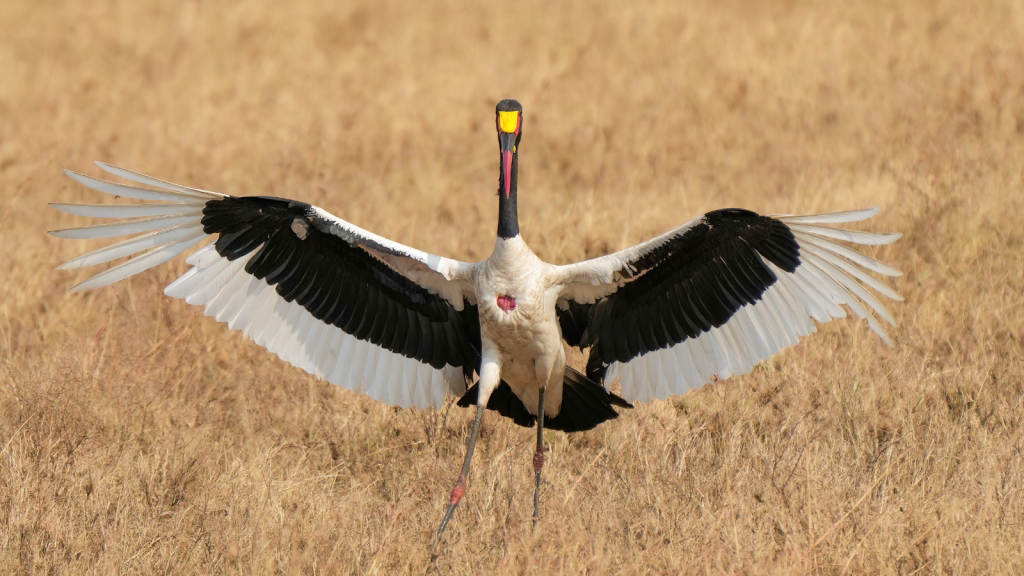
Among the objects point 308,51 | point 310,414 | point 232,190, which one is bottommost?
point 310,414

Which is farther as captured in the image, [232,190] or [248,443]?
[232,190]

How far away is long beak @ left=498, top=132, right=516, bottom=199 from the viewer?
527 centimetres

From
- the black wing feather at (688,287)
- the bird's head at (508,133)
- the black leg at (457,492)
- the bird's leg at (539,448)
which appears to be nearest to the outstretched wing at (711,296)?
the black wing feather at (688,287)

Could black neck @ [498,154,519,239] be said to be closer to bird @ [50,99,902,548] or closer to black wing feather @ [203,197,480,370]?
bird @ [50,99,902,548]

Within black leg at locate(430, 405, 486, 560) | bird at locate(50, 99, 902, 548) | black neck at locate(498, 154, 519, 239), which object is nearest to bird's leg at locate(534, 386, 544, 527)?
bird at locate(50, 99, 902, 548)

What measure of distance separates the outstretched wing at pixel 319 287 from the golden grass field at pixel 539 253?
0.45 metres

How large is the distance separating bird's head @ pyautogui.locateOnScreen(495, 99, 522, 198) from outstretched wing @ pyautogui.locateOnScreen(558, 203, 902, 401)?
20.2 inches

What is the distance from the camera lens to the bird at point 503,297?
5109 millimetres

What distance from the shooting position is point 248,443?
5949 mm

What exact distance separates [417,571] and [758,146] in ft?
21.1

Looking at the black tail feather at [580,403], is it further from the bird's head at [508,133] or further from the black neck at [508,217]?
the bird's head at [508,133]

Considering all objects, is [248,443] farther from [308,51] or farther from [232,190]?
[308,51]

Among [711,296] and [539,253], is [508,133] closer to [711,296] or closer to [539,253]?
[711,296]

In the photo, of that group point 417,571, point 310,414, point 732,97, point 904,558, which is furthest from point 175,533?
point 732,97
